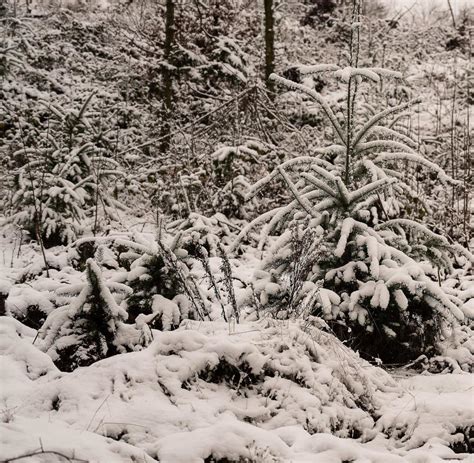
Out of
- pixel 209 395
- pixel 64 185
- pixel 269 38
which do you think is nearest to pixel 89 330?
pixel 209 395

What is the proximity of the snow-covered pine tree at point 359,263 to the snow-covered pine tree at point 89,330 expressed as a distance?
1139 millimetres

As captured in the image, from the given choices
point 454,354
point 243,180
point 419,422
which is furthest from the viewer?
point 243,180

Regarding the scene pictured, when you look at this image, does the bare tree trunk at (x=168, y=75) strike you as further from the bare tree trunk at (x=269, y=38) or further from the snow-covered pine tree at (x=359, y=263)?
the snow-covered pine tree at (x=359, y=263)

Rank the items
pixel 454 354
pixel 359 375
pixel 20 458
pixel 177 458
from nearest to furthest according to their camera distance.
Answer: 1. pixel 20 458
2. pixel 177 458
3. pixel 359 375
4. pixel 454 354

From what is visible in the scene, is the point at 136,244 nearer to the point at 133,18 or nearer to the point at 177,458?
the point at 177,458

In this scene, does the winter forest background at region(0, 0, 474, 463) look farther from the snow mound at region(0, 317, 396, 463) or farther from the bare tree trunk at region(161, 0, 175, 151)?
the bare tree trunk at region(161, 0, 175, 151)

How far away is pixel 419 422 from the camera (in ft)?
8.95

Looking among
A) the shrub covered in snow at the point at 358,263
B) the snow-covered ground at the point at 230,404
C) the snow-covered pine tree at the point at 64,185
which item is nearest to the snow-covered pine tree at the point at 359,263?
the shrub covered in snow at the point at 358,263

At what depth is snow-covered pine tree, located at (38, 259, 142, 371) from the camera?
10.7 feet

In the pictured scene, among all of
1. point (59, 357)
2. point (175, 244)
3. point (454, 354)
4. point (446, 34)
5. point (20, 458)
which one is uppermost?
point (446, 34)

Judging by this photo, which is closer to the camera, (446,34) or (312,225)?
(312,225)

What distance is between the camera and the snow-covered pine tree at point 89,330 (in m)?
3.25

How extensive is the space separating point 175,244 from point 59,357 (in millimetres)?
1240

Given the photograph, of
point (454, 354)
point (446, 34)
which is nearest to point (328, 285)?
point (454, 354)
